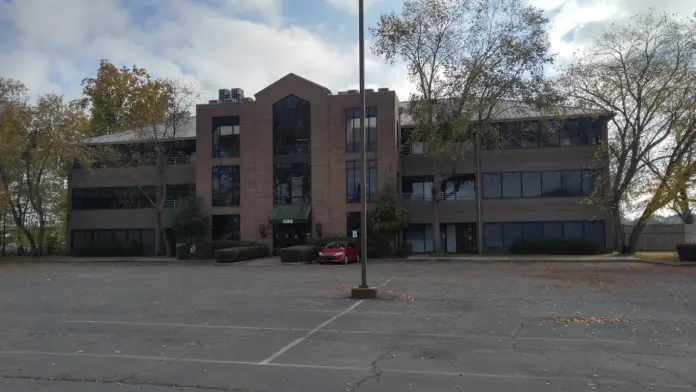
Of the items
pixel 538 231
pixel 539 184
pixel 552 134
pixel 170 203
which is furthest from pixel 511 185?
pixel 170 203

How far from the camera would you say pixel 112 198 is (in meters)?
49.8

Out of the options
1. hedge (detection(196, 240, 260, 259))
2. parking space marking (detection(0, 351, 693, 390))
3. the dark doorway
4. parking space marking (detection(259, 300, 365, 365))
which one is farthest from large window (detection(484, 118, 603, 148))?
parking space marking (detection(0, 351, 693, 390))

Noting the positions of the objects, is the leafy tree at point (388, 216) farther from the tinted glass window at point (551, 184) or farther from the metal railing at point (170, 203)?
the metal railing at point (170, 203)

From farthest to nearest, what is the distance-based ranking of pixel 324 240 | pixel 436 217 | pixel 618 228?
pixel 436 217, pixel 324 240, pixel 618 228

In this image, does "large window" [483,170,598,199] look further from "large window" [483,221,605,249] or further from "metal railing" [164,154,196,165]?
"metal railing" [164,154,196,165]

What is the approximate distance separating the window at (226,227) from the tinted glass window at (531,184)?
71.8 ft

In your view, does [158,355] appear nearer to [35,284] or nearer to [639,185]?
[35,284]

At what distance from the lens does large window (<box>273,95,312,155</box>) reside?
44375 millimetres

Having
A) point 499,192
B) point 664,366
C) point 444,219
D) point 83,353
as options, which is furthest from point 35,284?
point 499,192

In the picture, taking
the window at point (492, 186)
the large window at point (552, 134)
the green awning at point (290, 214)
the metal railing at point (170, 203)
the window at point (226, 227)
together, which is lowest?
the window at point (226, 227)

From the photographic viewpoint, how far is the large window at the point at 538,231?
139 ft

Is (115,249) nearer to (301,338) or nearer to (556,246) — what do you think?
(556,246)

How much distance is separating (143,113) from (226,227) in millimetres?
15534

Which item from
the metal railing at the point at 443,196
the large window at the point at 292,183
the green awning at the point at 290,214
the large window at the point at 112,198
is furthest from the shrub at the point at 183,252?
the metal railing at the point at 443,196
